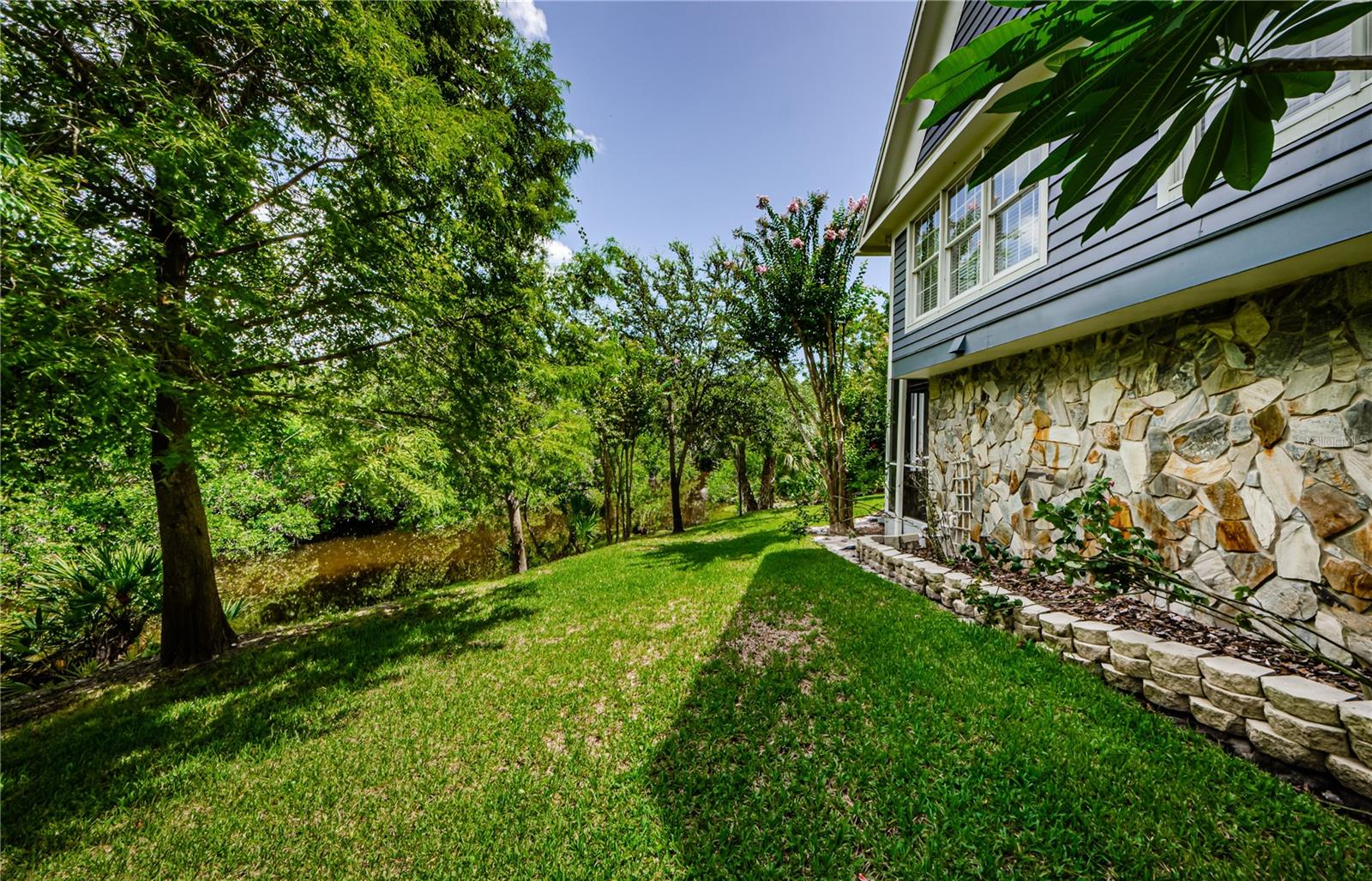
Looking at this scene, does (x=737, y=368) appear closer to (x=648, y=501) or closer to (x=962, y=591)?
(x=648, y=501)

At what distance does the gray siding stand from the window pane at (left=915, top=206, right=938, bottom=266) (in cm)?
73

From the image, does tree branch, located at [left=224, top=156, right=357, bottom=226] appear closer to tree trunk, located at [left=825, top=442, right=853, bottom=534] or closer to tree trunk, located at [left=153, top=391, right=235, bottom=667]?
tree trunk, located at [left=153, top=391, right=235, bottom=667]

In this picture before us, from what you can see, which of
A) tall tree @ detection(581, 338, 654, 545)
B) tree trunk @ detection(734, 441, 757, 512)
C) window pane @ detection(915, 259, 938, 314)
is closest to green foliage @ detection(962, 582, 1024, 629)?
window pane @ detection(915, 259, 938, 314)

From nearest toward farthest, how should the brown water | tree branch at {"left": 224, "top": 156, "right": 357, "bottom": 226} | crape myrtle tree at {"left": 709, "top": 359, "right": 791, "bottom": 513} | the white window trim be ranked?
the white window trim < tree branch at {"left": 224, "top": 156, "right": 357, "bottom": 226} < the brown water < crape myrtle tree at {"left": 709, "top": 359, "right": 791, "bottom": 513}

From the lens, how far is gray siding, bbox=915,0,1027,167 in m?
4.92

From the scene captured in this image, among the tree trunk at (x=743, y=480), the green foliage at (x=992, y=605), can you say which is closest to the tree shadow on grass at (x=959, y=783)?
the green foliage at (x=992, y=605)

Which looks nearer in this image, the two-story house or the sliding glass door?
the two-story house

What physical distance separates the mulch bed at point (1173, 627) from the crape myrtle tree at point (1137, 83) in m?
2.51

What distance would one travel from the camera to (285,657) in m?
4.65

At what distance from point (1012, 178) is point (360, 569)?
15246 mm

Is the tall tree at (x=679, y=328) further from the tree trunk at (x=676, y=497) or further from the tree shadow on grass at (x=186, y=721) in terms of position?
the tree shadow on grass at (x=186, y=721)

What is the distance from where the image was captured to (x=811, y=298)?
8.02 meters

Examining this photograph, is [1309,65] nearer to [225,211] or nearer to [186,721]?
[225,211]

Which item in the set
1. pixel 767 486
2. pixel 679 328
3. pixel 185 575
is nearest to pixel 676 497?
pixel 679 328
